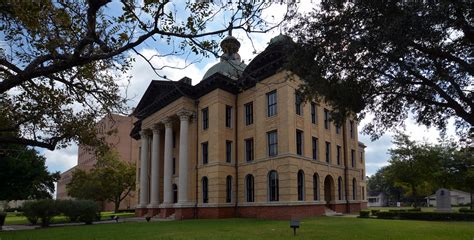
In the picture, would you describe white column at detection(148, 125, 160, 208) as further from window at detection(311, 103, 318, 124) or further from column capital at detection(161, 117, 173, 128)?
window at detection(311, 103, 318, 124)

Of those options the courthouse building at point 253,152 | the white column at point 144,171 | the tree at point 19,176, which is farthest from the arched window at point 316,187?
the tree at point 19,176

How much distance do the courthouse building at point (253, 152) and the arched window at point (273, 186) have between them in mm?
77

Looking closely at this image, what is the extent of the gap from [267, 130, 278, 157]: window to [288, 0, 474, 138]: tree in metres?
14.6

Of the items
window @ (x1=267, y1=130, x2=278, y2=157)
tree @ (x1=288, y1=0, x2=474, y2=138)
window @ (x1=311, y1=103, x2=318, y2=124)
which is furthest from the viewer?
window @ (x1=311, y1=103, x2=318, y2=124)

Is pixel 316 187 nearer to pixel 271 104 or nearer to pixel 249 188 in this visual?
pixel 249 188

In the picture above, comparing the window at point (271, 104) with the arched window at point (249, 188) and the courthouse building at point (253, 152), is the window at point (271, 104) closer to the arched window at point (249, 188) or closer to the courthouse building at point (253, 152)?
the courthouse building at point (253, 152)

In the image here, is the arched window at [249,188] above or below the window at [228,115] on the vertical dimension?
below

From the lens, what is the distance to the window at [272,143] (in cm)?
3043

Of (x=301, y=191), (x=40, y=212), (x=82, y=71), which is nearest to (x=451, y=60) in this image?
(x=82, y=71)

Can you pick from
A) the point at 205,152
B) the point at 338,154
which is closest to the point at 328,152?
the point at 338,154

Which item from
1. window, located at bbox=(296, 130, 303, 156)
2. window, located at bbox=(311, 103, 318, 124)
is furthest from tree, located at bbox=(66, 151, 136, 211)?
window, located at bbox=(296, 130, 303, 156)

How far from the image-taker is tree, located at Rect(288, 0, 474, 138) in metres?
10.7

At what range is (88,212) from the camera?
35500 mm

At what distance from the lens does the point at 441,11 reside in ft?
32.8
